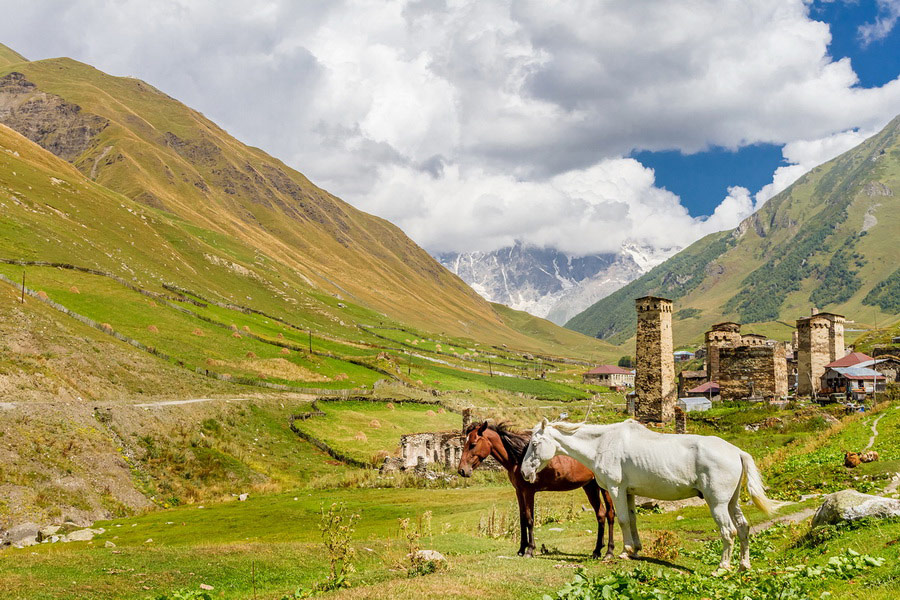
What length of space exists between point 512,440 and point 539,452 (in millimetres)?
1999

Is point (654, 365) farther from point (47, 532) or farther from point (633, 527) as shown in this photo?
point (47, 532)

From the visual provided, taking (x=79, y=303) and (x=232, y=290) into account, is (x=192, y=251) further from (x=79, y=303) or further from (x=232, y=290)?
(x=79, y=303)

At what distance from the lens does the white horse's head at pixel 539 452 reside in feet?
51.6

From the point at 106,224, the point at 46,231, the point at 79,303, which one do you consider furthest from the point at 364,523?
the point at 106,224

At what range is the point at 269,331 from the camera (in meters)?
114

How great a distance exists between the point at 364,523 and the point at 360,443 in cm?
3195

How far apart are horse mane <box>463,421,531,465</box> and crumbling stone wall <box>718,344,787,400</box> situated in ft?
161

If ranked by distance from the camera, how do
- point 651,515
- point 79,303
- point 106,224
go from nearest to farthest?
point 651,515, point 79,303, point 106,224

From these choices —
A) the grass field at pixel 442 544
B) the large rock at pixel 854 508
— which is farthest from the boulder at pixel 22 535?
the large rock at pixel 854 508

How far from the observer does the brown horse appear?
16.4 meters

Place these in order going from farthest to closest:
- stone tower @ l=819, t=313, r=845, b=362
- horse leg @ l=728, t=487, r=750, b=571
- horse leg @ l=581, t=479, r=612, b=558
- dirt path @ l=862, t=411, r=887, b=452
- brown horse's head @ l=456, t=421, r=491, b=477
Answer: stone tower @ l=819, t=313, r=845, b=362 < dirt path @ l=862, t=411, r=887, b=452 < brown horse's head @ l=456, t=421, r=491, b=477 < horse leg @ l=581, t=479, r=612, b=558 < horse leg @ l=728, t=487, r=750, b=571

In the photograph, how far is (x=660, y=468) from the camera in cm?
1419

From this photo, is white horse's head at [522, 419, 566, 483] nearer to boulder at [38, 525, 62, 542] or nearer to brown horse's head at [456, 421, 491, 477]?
brown horse's head at [456, 421, 491, 477]

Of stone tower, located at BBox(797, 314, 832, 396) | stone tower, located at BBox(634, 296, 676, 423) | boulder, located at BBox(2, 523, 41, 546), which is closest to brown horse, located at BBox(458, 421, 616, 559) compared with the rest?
boulder, located at BBox(2, 523, 41, 546)
